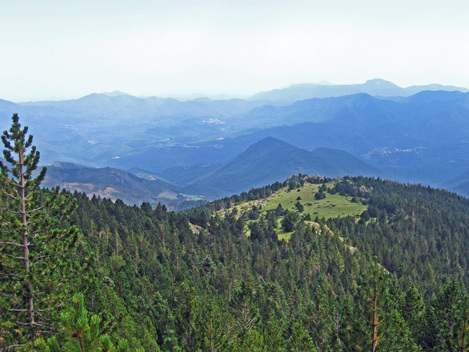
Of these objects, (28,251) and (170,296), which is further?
(170,296)

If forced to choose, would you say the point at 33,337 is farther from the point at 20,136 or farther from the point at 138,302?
the point at 138,302

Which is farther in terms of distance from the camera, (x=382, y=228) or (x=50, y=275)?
(x=382, y=228)

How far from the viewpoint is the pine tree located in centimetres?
2348

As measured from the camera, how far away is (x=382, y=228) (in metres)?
194

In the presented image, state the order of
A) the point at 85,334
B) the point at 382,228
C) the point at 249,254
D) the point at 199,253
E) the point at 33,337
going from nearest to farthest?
the point at 85,334
the point at 33,337
the point at 199,253
the point at 249,254
the point at 382,228

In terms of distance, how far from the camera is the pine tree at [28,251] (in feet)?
77.0

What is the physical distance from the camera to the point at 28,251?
2520 centimetres

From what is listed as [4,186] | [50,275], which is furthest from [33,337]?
[4,186]

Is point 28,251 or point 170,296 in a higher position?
point 28,251

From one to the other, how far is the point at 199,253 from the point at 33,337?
101 meters

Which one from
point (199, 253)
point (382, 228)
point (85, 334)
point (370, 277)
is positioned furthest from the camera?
point (382, 228)

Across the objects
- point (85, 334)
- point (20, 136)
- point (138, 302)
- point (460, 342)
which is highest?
Result: point (20, 136)

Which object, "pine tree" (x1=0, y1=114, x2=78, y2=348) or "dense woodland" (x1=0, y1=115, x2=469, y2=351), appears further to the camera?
"dense woodland" (x1=0, y1=115, x2=469, y2=351)

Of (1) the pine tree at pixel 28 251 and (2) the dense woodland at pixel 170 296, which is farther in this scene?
(2) the dense woodland at pixel 170 296
